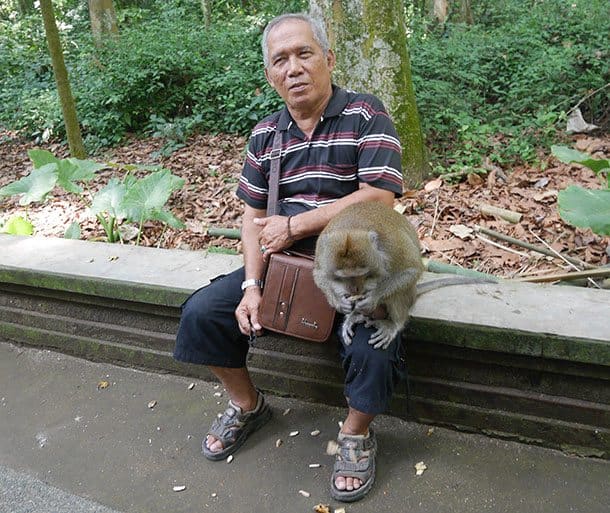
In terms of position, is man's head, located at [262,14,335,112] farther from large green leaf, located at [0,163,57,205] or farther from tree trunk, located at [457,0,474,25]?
tree trunk, located at [457,0,474,25]

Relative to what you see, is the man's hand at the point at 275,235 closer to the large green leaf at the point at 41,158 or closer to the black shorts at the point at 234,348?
the black shorts at the point at 234,348

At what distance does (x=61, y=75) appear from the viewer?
18.0 feet

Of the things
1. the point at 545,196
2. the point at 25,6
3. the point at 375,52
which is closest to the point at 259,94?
the point at 375,52

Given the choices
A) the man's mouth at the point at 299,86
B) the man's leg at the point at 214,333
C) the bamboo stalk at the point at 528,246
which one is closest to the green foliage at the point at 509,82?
the bamboo stalk at the point at 528,246

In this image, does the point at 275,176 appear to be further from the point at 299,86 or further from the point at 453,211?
the point at 453,211

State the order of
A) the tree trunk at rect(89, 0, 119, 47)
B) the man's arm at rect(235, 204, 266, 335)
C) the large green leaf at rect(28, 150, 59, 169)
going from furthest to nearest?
the tree trunk at rect(89, 0, 119, 47) → the large green leaf at rect(28, 150, 59, 169) → the man's arm at rect(235, 204, 266, 335)

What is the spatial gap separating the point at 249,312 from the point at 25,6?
656 inches

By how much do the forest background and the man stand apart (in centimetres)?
133

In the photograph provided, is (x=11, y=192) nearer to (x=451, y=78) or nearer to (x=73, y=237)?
(x=73, y=237)

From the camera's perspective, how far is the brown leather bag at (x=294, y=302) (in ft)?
7.42

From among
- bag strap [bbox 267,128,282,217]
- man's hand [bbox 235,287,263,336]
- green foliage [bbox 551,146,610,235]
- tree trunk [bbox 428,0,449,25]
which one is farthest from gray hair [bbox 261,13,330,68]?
tree trunk [bbox 428,0,449,25]

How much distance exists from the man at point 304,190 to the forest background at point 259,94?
4.36 feet

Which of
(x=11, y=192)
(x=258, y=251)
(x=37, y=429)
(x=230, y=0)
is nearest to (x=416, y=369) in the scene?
(x=258, y=251)

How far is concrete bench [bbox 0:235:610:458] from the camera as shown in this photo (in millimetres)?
2230
